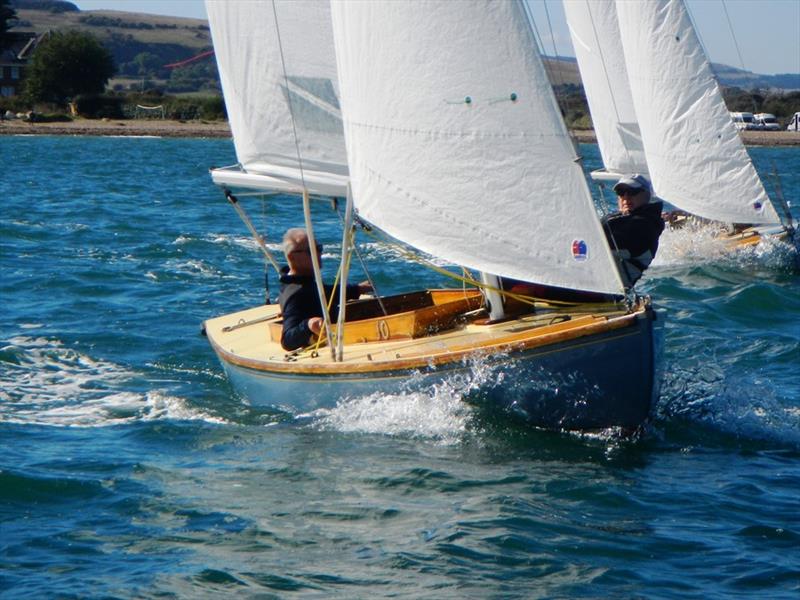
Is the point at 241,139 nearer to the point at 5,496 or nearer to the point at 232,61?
the point at 232,61

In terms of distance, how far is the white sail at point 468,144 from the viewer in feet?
28.1

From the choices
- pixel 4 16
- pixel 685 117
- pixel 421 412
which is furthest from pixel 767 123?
pixel 421 412

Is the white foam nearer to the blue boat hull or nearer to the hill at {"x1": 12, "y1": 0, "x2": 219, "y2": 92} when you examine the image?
the blue boat hull

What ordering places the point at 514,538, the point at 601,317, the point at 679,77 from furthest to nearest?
the point at 679,77 < the point at 601,317 < the point at 514,538

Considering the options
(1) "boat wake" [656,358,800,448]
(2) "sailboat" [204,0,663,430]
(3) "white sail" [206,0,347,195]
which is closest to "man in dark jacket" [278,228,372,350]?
(2) "sailboat" [204,0,663,430]

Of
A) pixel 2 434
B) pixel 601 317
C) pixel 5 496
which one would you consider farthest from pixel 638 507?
pixel 2 434

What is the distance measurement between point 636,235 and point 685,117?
32.7 feet

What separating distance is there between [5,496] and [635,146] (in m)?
15.3

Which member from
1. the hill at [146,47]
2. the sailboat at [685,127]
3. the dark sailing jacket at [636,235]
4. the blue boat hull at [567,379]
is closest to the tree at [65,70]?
the hill at [146,47]

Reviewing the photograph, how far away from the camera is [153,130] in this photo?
244ft

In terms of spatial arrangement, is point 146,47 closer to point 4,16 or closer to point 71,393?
point 4,16

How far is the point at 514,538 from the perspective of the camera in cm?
722

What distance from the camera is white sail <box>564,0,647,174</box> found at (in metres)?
20.7

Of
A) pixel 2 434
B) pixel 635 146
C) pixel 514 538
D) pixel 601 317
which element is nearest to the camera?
pixel 514 538
